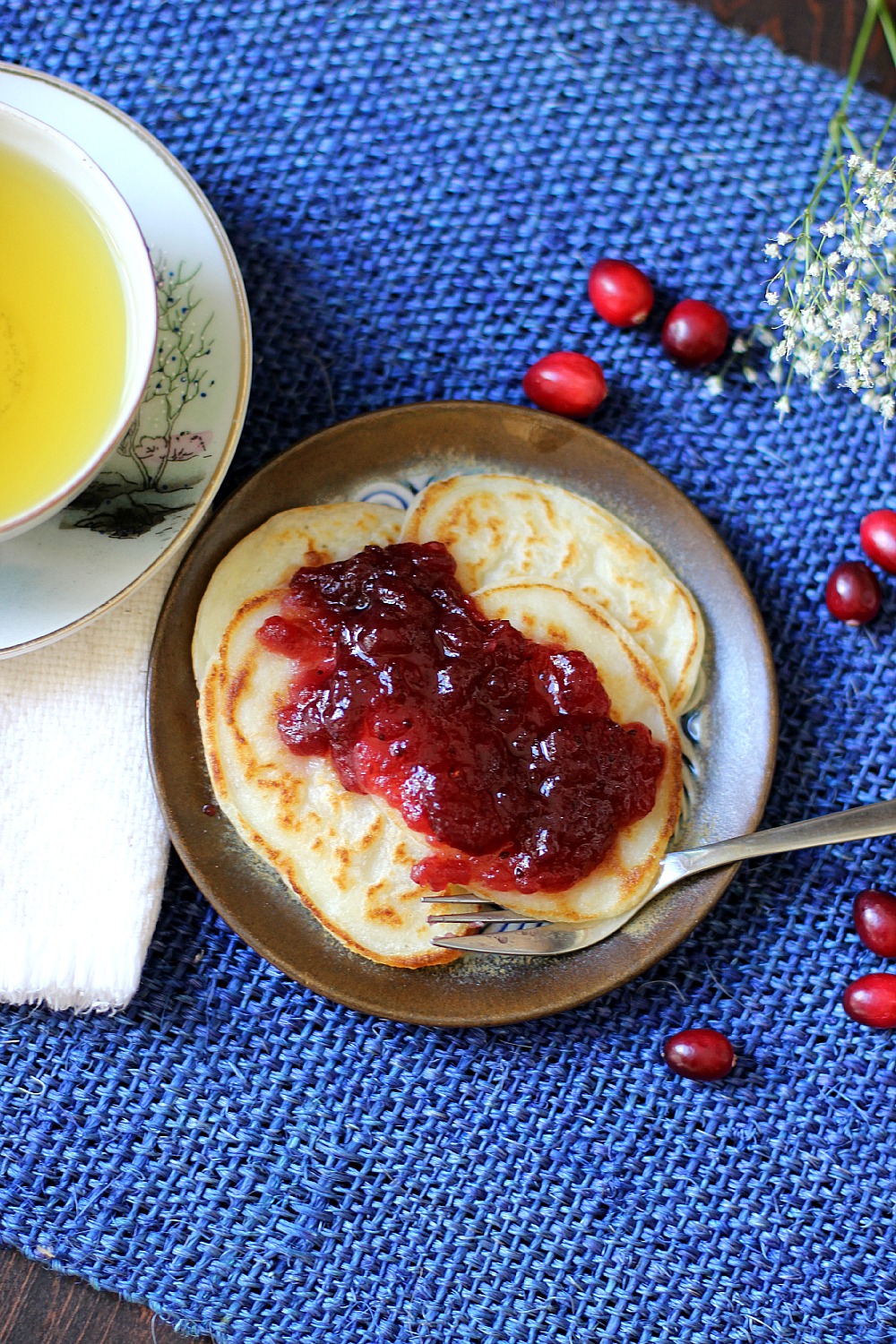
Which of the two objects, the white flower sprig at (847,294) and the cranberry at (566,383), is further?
the cranberry at (566,383)

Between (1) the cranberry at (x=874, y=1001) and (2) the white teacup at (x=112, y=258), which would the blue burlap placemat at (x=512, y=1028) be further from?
(2) the white teacup at (x=112, y=258)

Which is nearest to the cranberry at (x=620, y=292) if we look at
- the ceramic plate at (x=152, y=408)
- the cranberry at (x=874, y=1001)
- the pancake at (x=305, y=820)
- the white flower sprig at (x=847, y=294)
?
the white flower sprig at (x=847, y=294)

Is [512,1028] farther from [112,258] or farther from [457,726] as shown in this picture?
[112,258]

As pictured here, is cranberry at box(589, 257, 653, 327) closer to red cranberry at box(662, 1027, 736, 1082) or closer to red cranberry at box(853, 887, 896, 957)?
red cranberry at box(853, 887, 896, 957)

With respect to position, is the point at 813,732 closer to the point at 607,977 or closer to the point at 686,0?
the point at 607,977

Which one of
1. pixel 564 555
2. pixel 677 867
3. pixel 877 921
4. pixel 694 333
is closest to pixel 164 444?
pixel 564 555

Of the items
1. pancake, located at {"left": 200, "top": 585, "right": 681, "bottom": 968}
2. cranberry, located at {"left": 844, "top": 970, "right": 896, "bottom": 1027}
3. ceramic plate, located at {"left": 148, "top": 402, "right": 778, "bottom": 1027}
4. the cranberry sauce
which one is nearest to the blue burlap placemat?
cranberry, located at {"left": 844, "top": 970, "right": 896, "bottom": 1027}
